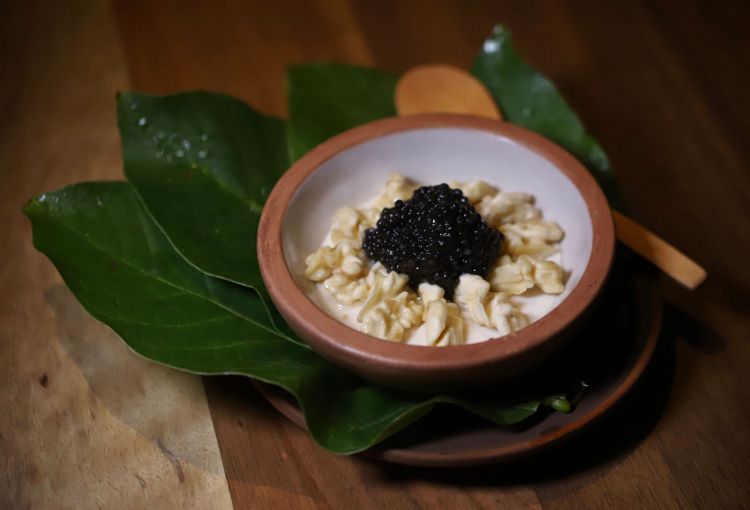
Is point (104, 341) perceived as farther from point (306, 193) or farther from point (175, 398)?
point (306, 193)

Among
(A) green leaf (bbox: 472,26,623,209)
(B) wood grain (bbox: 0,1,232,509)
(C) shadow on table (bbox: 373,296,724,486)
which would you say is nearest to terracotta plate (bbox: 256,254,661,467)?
(C) shadow on table (bbox: 373,296,724,486)

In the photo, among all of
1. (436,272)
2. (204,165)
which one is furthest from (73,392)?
(436,272)

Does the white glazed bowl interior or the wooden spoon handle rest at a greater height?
the white glazed bowl interior

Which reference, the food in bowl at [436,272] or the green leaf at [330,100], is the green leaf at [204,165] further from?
the food in bowl at [436,272]

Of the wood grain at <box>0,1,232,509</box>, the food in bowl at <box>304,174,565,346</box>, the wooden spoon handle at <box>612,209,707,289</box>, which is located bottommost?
the wood grain at <box>0,1,232,509</box>

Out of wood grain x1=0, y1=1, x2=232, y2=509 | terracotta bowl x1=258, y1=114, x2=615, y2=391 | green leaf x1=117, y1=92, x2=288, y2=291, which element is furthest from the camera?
green leaf x1=117, y1=92, x2=288, y2=291

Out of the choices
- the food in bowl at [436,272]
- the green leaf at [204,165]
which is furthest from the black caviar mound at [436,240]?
the green leaf at [204,165]

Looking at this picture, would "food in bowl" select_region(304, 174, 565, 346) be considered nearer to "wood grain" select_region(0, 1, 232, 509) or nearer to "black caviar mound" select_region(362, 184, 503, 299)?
"black caviar mound" select_region(362, 184, 503, 299)
